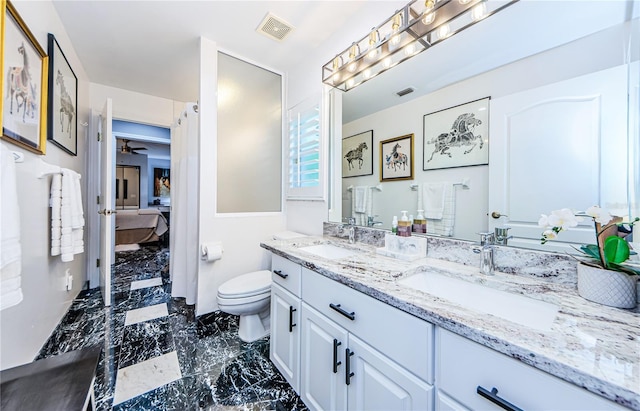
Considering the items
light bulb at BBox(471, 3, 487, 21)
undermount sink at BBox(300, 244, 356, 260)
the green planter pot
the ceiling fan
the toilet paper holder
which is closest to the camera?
the green planter pot

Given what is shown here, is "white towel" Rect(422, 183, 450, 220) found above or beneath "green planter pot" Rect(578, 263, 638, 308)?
above

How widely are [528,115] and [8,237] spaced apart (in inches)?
83.3

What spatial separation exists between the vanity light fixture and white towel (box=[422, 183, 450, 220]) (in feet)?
2.56

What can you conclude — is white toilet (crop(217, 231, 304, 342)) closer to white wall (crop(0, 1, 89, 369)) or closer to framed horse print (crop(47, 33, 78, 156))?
white wall (crop(0, 1, 89, 369))

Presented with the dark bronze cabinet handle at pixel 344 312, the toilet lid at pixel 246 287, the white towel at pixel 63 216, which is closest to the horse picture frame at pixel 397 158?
the dark bronze cabinet handle at pixel 344 312

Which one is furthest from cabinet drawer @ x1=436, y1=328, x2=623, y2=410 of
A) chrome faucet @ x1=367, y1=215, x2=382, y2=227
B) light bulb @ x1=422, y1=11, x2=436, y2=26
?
light bulb @ x1=422, y1=11, x2=436, y2=26

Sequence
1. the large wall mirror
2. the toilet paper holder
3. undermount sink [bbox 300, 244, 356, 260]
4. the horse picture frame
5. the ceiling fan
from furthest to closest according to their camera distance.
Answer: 1. the ceiling fan
2. the toilet paper holder
3. undermount sink [bbox 300, 244, 356, 260]
4. the horse picture frame
5. the large wall mirror

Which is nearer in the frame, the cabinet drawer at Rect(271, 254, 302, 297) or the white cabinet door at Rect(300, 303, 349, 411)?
the white cabinet door at Rect(300, 303, 349, 411)

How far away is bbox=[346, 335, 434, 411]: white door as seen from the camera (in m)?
0.74

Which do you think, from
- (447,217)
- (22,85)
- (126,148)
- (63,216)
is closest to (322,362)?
(447,217)

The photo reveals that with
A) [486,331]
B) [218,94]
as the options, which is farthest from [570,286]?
[218,94]

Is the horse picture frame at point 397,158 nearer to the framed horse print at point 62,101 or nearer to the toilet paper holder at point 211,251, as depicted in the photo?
the toilet paper holder at point 211,251

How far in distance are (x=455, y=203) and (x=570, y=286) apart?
533mm

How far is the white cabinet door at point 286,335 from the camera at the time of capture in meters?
1.30
